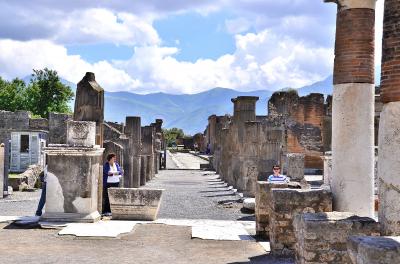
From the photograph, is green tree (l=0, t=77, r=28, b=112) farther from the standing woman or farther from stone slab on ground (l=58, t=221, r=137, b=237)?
stone slab on ground (l=58, t=221, r=137, b=237)

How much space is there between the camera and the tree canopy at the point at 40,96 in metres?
59.0

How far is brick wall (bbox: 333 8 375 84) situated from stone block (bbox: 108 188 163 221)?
20.8 feet

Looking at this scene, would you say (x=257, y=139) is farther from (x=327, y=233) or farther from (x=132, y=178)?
(x=327, y=233)

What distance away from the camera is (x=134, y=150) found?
2722 cm

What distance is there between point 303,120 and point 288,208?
2880 centimetres

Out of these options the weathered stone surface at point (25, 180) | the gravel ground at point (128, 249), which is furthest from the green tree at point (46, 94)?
the gravel ground at point (128, 249)

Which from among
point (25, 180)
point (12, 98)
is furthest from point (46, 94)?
point (25, 180)

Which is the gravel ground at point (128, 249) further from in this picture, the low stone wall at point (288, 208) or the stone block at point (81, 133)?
the stone block at point (81, 133)

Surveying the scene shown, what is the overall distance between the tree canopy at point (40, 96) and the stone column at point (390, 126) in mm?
54562

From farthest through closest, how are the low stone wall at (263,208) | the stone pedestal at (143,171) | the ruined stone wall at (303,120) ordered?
the ruined stone wall at (303,120), the stone pedestal at (143,171), the low stone wall at (263,208)

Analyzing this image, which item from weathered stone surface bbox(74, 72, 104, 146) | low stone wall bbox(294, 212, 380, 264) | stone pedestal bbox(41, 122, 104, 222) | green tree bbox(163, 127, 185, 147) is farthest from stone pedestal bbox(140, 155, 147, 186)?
green tree bbox(163, 127, 185, 147)

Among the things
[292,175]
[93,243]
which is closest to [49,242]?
[93,243]

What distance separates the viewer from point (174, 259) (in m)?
9.88

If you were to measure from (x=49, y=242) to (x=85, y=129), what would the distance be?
3.33 meters
